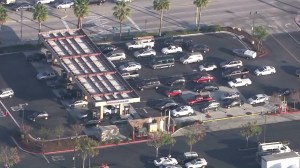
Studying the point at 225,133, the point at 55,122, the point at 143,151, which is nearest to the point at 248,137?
the point at 225,133

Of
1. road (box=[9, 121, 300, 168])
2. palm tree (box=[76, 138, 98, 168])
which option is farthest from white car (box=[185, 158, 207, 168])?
palm tree (box=[76, 138, 98, 168])

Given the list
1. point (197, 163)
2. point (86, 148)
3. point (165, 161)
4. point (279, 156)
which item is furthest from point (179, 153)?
point (86, 148)

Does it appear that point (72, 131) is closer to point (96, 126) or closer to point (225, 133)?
point (96, 126)

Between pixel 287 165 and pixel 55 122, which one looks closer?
pixel 287 165

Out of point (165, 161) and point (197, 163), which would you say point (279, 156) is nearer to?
point (197, 163)

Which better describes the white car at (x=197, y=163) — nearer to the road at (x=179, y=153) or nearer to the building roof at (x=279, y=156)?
the road at (x=179, y=153)
